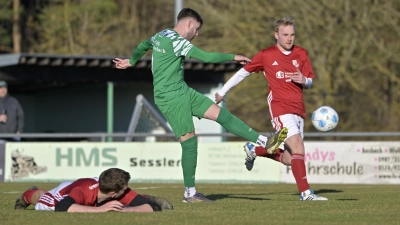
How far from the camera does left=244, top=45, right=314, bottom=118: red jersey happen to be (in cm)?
989

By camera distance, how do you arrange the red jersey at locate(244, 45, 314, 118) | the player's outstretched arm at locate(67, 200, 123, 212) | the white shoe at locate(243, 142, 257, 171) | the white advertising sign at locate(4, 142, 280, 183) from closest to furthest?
the player's outstretched arm at locate(67, 200, 123, 212), the red jersey at locate(244, 45, 314, 118), the white shoe at locate(243, 142, 257, 171), the white advertising sign at locate(4, 142, 280, 183)

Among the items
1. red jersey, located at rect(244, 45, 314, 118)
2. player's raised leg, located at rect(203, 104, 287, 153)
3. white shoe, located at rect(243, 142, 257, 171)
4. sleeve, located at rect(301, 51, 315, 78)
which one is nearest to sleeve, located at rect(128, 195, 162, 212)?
player's raised leg, located at rect(203, 104, 287, 153)

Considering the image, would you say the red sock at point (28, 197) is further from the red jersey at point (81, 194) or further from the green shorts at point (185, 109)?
the green shorts at point (185, 109)

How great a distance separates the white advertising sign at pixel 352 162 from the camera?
17.2 meters

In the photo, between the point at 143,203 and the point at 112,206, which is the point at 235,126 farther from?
the point at 112,206

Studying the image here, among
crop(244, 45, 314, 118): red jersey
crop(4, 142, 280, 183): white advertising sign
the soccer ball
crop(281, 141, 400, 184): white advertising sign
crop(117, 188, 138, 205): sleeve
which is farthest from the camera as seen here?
crop(4, 142, 280, 183): white advertising sign

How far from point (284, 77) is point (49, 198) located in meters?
3.24

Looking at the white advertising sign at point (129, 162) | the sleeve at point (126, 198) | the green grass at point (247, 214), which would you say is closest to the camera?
the green grass at point (247, 214)

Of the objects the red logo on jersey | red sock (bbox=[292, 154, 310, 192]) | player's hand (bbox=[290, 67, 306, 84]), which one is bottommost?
red sock (bbox=[292, 154, 310, 192])

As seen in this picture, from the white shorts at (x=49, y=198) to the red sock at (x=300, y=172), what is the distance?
280 cm

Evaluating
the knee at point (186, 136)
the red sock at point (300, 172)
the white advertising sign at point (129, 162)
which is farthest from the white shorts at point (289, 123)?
the white advertising sign at point (129, 162)

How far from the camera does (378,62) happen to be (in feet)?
98.7

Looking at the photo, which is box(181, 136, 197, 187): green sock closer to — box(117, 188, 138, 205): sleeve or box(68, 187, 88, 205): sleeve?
box(117, 188, 138, 205): sleeve

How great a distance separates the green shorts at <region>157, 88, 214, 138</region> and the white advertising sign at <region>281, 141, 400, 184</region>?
8.06 metres
